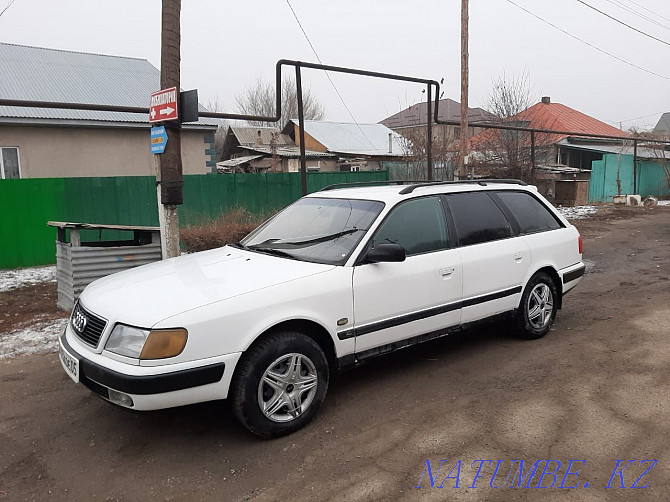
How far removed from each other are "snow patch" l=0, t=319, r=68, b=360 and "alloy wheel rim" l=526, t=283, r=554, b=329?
183 inches

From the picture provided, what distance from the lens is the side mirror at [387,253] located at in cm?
378

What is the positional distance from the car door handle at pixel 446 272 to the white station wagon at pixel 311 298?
0.02m

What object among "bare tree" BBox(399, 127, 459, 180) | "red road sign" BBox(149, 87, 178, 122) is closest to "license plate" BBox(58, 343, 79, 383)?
"red road sign" BBox(149, 87, 178, 122)

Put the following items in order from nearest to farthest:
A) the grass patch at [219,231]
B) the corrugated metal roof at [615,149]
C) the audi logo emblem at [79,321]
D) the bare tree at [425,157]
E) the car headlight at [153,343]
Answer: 1. the car headlight at [153,343]
2. the audi logo emblem at [79,321]
3. the grass patch at [219,231]
4. the bare tree at [425,157]
5. the corrugated metal roof at [615,149]

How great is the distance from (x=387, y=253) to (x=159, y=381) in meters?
1.72

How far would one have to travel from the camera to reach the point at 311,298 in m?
3.54

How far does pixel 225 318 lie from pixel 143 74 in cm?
1614

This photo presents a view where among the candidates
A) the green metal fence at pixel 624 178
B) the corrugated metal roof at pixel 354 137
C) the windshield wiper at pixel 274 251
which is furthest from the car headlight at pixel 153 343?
the corrugated metal roof at pixel 354 137

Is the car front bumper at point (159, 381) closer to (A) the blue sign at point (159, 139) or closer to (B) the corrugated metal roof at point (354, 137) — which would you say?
(A) the blue sign at point (159, 139)

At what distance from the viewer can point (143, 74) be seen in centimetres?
1708

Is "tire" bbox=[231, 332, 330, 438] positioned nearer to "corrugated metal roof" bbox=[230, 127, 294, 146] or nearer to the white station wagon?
the white station wagon

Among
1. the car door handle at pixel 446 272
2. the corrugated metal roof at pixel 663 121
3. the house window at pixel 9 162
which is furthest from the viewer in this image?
the corrugated metal roof at pixel 663 121

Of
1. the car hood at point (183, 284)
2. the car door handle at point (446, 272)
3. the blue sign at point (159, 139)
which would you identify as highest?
the blue sign at point (159, 139)

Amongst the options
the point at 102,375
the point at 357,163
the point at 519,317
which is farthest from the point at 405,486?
the point at 357,163
